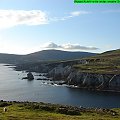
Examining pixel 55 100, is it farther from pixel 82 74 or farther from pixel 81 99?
pixel 82 74

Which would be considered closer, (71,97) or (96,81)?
(71,97)

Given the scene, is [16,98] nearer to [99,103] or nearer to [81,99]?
[81,99]

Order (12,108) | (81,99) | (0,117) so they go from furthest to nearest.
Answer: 1. (81,99)
2. (12,108)
3. (0,117)

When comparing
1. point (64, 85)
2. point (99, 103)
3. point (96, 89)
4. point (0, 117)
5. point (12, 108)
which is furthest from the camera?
point (64, 85)

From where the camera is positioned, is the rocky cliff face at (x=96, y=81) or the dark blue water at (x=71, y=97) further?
the rocky cliff face at (x=96, y=81)

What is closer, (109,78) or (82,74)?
(109,78)

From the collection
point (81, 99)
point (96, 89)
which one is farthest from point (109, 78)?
point (81, 99)

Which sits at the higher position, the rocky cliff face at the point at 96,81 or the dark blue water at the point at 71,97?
the rocky cliff face at the point at 96,81

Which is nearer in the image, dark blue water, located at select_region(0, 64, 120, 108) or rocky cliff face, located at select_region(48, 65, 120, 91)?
dark blue water, located at select_region(0, 64, 120, 108)

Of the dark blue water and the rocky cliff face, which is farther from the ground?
the rocky cliff face

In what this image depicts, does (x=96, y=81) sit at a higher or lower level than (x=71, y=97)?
higher

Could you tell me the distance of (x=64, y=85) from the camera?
602ft

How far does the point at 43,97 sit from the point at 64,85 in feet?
149

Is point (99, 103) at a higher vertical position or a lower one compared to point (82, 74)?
lower
